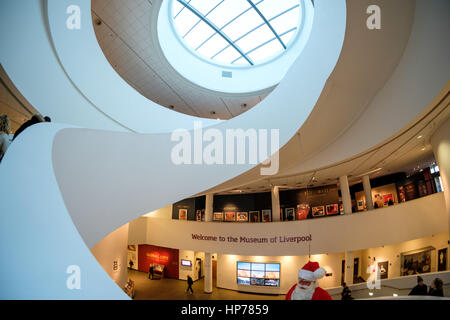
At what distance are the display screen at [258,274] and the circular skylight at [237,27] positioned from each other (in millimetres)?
12985

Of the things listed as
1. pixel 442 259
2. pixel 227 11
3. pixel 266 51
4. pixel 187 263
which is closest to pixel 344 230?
pixel 442 259

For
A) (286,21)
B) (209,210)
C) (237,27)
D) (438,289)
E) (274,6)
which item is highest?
(274,6)

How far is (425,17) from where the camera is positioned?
3.64m

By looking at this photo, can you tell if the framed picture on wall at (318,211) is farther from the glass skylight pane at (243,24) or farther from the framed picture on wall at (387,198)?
the glass skylight pane at (243,24)

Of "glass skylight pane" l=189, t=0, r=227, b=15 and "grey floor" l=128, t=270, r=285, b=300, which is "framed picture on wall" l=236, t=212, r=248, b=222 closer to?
"grey floor" l=128, t=270, r=285, b=300

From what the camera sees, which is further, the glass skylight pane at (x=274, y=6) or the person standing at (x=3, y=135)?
the glass skylight pane at (x=274, y=6)

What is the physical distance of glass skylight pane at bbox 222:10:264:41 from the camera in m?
12.2

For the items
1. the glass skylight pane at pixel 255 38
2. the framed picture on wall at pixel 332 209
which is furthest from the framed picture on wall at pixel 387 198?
the glass skylight pane at pixel 255 38

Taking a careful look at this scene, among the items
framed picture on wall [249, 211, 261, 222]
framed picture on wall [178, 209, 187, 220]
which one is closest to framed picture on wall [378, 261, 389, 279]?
framed picture on wall [249, 211, 261, 222]

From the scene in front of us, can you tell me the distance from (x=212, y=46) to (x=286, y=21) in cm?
458

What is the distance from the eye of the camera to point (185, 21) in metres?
12.4

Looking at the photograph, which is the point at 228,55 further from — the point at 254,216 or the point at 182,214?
the point at 182,214

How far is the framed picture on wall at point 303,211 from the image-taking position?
16.0 meters

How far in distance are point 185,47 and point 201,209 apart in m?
11.5
